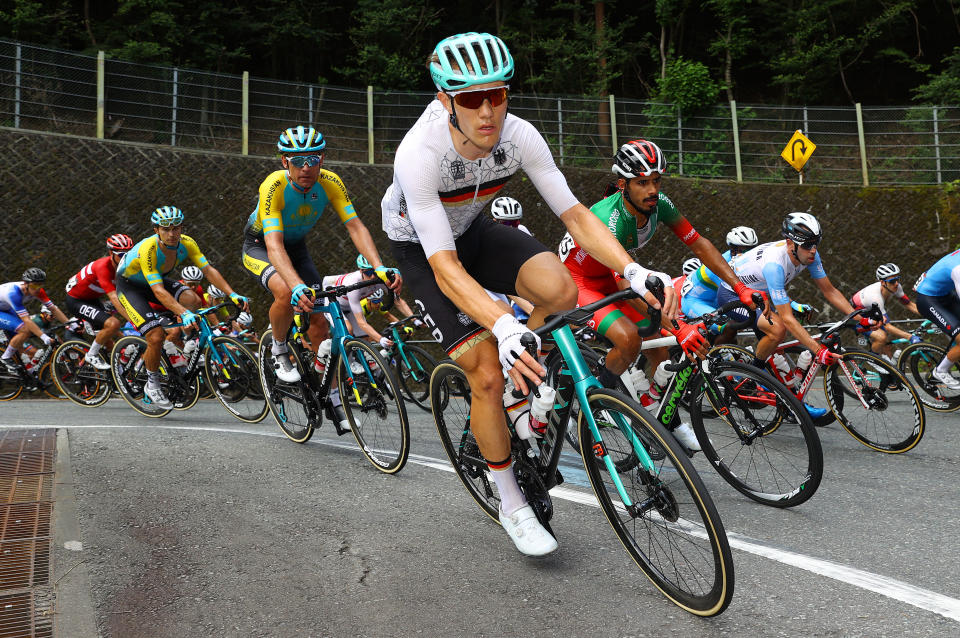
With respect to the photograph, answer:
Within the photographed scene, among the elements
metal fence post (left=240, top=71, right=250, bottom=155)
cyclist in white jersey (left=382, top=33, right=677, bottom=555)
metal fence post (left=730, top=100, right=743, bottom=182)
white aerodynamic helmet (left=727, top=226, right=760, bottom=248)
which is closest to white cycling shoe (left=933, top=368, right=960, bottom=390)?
white aerodynamic helmet (left=727, top=226, right=760, bottom=248)

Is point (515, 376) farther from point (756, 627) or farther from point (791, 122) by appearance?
point (791, 122)

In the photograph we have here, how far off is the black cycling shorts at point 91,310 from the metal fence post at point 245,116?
6863mm

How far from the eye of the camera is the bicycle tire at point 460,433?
4.13 meters

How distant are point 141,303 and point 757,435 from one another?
282 inches

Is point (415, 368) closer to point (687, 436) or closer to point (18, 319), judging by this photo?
point (687, 436)

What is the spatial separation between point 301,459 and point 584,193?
1515 cm

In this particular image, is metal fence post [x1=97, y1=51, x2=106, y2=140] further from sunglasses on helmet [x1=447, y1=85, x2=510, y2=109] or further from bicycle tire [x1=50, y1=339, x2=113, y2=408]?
sunglasses on helmet [x1=447, y1=85, x2=510, y2=109]

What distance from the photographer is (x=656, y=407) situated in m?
5.05

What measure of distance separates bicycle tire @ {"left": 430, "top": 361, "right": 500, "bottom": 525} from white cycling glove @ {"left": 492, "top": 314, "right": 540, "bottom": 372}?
1198 mm

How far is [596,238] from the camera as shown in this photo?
3.67 m

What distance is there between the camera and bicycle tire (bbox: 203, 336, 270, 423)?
8.45 metres

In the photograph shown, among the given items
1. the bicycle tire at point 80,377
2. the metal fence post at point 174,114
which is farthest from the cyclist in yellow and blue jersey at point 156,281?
the metal fence post at point 174,114

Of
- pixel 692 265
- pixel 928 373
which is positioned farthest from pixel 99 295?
pixel 928 373

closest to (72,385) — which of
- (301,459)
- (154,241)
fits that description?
(154,241)
